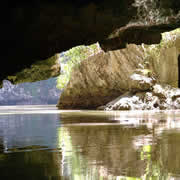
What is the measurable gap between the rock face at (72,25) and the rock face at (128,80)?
45.5ft

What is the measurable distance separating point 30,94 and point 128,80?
72733 millimetres

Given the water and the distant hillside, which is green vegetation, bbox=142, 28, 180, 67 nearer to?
the water

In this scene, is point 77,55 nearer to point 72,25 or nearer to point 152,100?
point 152,100

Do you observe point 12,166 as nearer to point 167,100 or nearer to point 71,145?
point 71,145

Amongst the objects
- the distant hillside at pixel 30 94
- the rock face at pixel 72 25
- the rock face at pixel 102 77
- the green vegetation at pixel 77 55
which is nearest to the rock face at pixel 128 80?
the rock face at pixel 102 77

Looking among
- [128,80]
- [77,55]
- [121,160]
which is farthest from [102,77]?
[121,160]

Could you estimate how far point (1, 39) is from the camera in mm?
6988

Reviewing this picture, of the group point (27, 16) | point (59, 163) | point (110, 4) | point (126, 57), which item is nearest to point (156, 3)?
point (110, 4)

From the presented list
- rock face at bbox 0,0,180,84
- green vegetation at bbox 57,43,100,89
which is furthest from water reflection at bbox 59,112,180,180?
green vegetation at bbox 57,43,100,89

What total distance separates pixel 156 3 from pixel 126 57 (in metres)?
20.2

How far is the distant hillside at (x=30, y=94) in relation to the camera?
87.1 m

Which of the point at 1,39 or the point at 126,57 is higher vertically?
the point at 126,57

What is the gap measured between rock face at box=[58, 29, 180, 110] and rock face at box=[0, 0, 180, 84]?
13.9 meters

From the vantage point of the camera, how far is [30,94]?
92.6 metres
